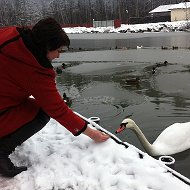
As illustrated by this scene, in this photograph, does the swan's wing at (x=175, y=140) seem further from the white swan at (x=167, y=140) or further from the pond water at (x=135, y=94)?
the pond water at (x=135, y=94)

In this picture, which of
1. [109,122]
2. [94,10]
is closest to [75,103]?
[109,122]

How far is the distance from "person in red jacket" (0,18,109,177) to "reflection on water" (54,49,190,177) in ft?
8.39

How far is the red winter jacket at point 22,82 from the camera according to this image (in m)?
3.28

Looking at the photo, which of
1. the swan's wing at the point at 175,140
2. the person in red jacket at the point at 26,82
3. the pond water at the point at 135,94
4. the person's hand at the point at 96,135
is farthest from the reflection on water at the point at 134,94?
the person in red jacket at the point at 26,82

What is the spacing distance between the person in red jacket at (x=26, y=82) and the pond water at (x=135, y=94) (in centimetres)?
258

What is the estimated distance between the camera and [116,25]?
63250 millimetres

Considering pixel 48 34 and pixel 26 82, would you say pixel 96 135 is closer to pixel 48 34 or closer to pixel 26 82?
pixel 26 82

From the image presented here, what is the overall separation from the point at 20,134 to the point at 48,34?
1.17m

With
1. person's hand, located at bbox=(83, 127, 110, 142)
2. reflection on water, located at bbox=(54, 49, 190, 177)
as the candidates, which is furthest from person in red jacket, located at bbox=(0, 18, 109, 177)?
reflection on water, located at bbox=(54, 49, 190, 177)

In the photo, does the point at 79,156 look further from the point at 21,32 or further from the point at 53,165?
the point at 21,32

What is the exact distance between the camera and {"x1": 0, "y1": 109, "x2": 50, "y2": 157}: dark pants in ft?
11.9

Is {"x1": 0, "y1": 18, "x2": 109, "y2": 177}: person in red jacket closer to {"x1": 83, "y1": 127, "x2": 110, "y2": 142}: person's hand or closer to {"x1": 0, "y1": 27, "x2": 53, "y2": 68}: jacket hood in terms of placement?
{"x1": 0, "y1": 27, "x2": 53, "y2": 68}: jacket hood

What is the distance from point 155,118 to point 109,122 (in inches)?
40.7

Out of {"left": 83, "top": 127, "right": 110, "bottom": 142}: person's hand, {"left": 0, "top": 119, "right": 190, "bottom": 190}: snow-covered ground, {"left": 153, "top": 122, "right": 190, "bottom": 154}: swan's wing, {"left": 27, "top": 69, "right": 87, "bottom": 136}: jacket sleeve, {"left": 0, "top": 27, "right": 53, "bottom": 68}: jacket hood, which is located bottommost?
{"left": 153, "top": 122, "right": 190, "bottom": 154}: swan's wing
